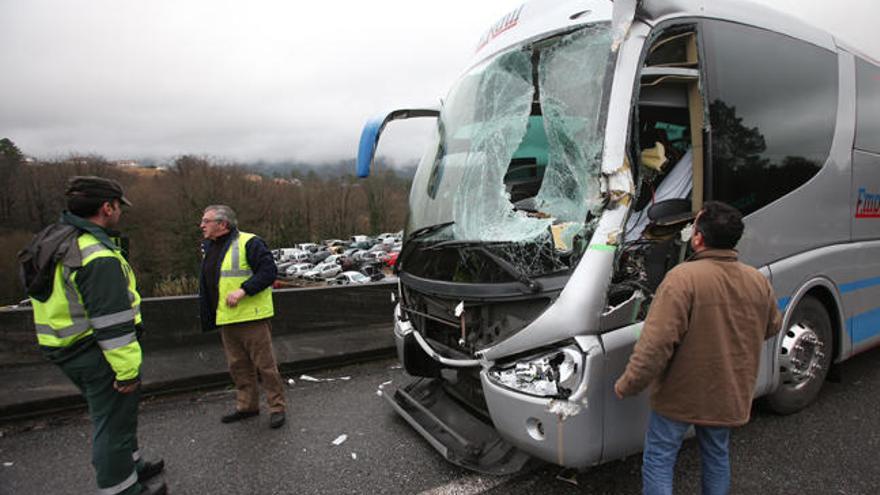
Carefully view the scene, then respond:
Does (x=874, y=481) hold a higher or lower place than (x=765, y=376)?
lower

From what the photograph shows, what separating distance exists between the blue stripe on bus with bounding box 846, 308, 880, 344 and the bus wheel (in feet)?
0.99

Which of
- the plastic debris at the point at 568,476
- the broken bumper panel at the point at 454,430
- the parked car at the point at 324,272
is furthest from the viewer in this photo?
the parked car at the point at 324,272

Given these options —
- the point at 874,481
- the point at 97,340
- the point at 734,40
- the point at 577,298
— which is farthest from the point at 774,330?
the point at 97,340

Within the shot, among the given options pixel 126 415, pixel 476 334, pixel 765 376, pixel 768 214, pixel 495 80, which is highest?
pixel 495 80

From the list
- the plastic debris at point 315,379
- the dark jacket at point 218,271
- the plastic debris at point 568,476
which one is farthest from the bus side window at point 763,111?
the plastic debris at point 315,379

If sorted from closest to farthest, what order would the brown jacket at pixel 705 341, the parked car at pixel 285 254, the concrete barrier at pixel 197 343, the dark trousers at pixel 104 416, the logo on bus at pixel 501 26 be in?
the brown jacket at pixel 705 341 < the dark trousers at pixel 104 416 < the logo on bus at pixel 501 26 < the concrete barrier at pixel 197 343 < the parked car at pixel 285 254

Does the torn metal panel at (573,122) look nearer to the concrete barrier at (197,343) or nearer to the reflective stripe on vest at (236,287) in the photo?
the reflective stripe on vest at (236,287)

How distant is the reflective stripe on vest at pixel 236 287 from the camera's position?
376 centimetres

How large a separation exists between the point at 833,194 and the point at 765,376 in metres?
1.46

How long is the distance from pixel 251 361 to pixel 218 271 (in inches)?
31.3

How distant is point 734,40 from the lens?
9.69 ft

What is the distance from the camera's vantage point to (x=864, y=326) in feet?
13.0

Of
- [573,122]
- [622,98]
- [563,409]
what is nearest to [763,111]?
[622,98]

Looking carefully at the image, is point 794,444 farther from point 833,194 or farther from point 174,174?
point 174,174
